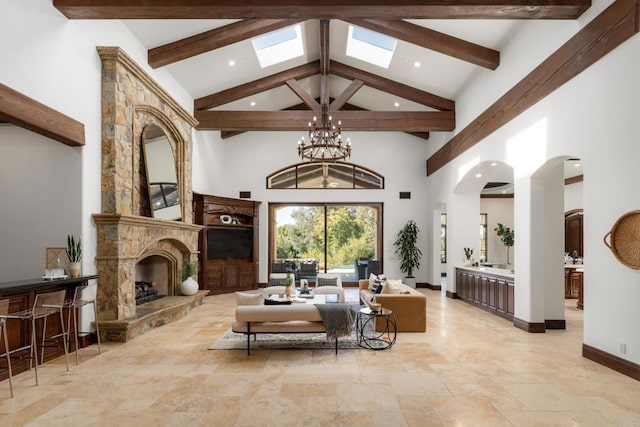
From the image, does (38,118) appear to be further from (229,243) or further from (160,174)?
(229,243)

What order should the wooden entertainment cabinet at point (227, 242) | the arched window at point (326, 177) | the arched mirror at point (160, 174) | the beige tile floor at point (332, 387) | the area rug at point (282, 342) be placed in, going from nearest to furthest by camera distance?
1. the beige tile floor at point (332, 387)
2. the area rug at point (282, 342)
3. the arched mirror at point (160, 174)
4. the wooden entertainment cabinet at point (227, 242)
5. the arched window at point (326, 177)

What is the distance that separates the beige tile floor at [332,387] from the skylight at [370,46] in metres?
6.21

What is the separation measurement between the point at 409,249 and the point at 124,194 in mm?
8507

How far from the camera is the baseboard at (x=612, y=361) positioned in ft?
13.5

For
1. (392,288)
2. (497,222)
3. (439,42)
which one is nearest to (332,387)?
(392,288)

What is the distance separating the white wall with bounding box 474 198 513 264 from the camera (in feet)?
50.4

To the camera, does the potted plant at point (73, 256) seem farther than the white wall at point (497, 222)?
No

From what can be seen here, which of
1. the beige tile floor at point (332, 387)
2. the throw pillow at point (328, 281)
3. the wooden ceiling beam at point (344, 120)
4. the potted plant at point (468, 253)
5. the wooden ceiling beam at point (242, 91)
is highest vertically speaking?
the wooden ceiling beam at point (242, 91)

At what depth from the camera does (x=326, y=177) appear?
12.9 meters

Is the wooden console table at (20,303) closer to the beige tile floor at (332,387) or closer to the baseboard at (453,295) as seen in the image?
the beige tile floor at (332,387)

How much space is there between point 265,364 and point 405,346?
6.50 ft

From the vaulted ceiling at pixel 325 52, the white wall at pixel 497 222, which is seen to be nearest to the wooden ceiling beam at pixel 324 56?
the vaulted ceiling at pixel 325 52

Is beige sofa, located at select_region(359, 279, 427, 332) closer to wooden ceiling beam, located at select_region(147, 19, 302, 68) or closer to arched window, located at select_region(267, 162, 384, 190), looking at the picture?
wooden ceiling beam, located at select_region(147, 19, 302, 68)

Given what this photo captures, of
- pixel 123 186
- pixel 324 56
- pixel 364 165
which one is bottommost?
pixel 123 186
